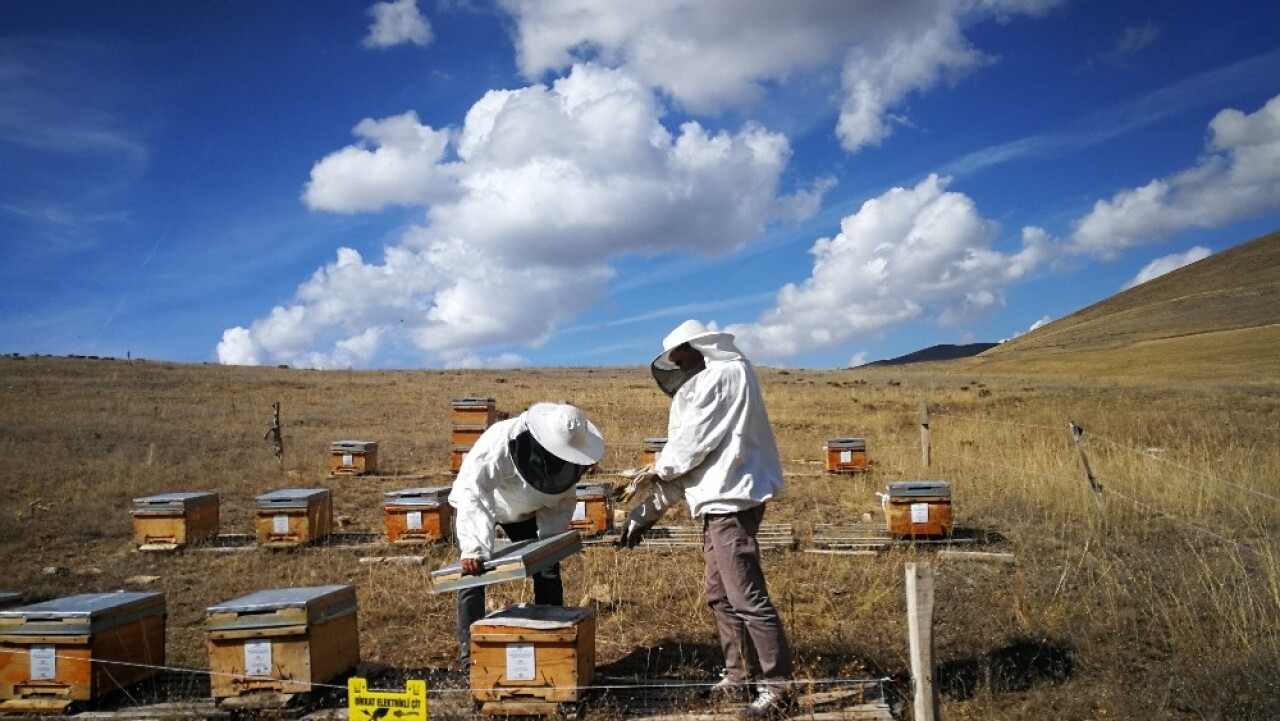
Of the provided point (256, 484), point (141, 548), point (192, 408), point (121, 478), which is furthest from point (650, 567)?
point (192, 408)

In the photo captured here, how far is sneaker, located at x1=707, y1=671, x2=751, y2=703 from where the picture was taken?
526 centimetres

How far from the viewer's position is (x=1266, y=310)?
59.0m

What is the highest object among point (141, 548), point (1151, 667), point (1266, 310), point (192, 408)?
point (1266, 310)

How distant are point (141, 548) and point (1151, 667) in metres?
10.5

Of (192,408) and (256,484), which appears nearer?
(256,484)

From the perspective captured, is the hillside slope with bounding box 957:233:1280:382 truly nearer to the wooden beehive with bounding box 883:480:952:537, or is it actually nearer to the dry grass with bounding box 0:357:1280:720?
the dry grass with bounding box 0:357:1280:720

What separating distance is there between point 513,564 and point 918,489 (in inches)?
254

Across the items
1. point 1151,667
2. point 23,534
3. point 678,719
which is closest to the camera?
point 678,719

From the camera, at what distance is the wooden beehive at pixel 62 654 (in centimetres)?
534

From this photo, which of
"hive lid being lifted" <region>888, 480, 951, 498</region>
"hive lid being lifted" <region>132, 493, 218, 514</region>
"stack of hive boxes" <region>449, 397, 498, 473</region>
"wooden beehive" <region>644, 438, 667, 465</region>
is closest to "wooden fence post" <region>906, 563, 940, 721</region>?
"hive lid being lifted" <region>888, 480, 951, 498</region>

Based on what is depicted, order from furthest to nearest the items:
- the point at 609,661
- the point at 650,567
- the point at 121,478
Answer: the point at 121,478
the point at 650,567
the point at 609,661

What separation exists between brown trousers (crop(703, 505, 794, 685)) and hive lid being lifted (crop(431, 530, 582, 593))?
0.99 meters

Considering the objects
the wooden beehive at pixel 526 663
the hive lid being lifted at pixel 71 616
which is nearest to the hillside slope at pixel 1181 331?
the wooden beehive at pixel 526 663

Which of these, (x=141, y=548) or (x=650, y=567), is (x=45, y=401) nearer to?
(x=141, y=548)
